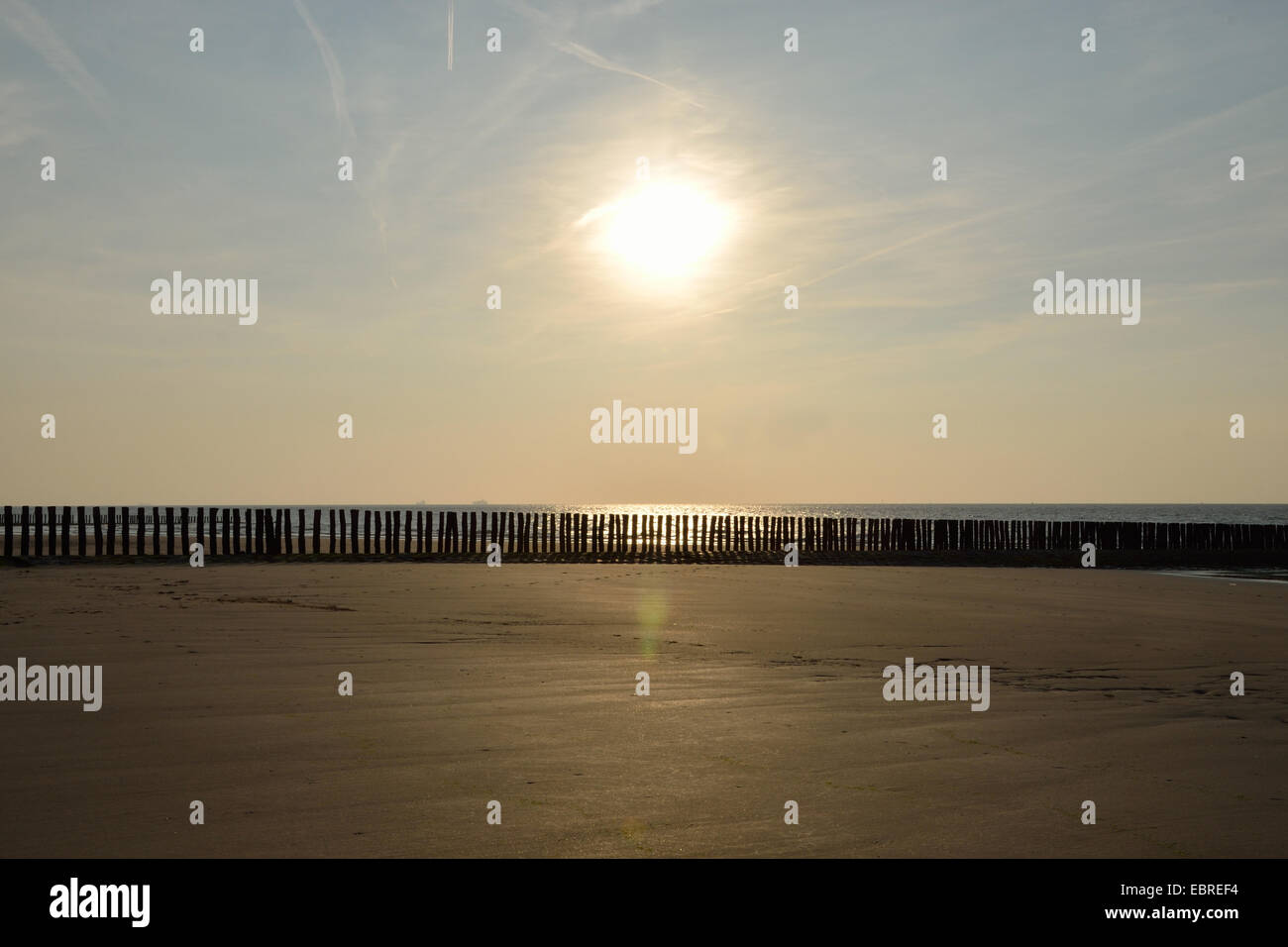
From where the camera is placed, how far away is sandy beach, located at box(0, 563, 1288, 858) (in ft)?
16.3

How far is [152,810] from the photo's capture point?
521cm

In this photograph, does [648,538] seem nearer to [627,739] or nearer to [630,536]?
[630,536]

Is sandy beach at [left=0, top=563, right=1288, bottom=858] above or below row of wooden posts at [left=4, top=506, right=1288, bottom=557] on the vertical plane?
below
